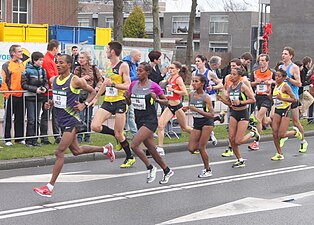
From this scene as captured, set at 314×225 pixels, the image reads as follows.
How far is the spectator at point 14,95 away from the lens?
1359 centimetres

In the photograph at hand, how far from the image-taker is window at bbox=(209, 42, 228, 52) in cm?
7762

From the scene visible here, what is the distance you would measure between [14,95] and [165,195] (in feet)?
16.6

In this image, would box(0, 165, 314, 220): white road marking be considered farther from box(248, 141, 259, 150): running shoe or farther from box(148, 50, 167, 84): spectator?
box(148, 50, 167, 84): spectator

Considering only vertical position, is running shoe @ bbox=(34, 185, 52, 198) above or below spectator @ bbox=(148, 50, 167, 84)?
below

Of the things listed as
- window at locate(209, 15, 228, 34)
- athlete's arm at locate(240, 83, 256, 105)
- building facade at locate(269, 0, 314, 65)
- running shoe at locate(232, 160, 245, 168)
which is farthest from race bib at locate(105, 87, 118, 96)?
window at locate(209, 15, 228, 34)

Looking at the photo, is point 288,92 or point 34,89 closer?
point 288,92

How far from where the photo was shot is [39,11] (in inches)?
→ 1708

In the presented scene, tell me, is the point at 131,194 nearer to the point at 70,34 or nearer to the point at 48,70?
the point at 48,70

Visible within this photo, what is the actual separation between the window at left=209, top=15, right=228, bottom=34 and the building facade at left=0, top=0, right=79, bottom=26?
33758 mm

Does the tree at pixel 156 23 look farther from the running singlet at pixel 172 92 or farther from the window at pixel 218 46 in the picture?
the window at pixel 218 46

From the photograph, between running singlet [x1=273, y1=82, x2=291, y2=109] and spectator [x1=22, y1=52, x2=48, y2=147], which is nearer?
running singlet [x1=273, y1=82, x2=291, y2=109]

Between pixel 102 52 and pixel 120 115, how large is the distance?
23.5 m

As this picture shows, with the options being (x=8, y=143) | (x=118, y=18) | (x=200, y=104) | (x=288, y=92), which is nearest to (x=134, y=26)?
(x=118, y=18)

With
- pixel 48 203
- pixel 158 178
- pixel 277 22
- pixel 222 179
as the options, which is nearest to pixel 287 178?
pixel 222 179
